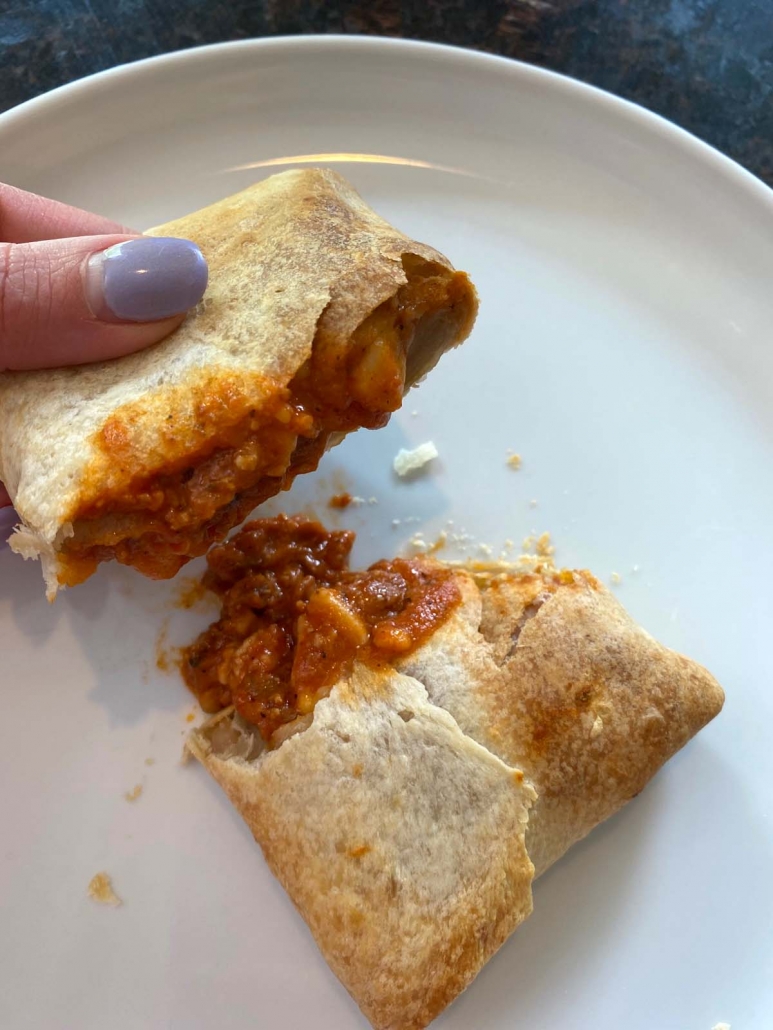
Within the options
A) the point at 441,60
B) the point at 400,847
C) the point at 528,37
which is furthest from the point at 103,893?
the point at 528,37

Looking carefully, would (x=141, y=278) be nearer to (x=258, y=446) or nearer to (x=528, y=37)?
(x=258, y=446)

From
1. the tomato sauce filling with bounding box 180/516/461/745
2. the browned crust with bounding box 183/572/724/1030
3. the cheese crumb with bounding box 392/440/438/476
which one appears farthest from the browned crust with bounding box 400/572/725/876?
the cheese crumb with bounding box 392/440/438/476

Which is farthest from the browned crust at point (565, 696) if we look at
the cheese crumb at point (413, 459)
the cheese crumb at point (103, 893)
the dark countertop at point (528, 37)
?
the dark countertop at point (528, 37)

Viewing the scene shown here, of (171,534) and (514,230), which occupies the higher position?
(514,230)

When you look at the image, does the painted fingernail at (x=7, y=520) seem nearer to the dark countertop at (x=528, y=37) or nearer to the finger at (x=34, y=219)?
the finger at (x=34, y=219)

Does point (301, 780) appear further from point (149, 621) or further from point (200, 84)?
point (200, 84)

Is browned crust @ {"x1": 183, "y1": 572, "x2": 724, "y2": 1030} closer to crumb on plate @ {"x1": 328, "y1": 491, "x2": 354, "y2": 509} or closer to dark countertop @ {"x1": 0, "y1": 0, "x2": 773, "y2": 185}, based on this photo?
crumb on plate @ {"x1": 328, "y1": 491, "x2": 354, "y2": 509}

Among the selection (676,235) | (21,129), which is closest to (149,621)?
(21,129)
